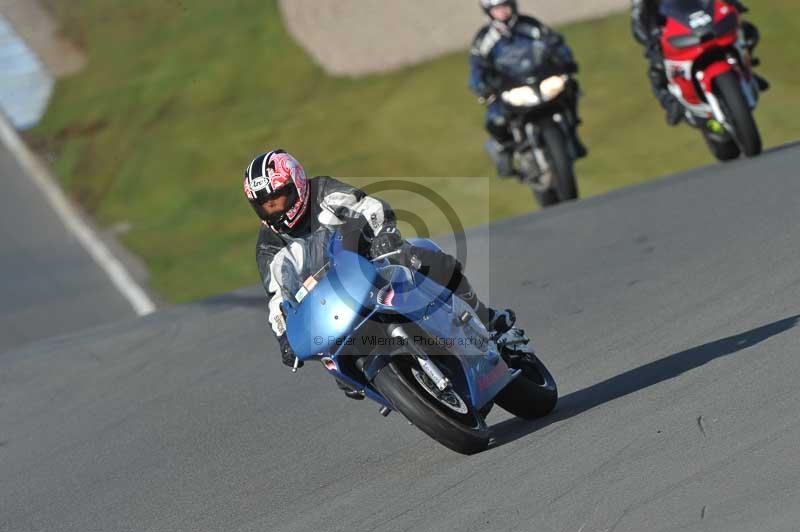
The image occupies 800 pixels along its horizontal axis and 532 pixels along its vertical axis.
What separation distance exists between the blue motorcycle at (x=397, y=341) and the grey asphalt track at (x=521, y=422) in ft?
Result: 0.89

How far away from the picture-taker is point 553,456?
18.2 feet

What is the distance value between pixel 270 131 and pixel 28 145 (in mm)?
4431

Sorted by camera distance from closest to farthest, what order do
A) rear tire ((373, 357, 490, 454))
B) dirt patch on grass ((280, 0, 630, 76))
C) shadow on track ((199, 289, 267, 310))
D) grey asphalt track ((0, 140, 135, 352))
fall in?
rear tire ((373, 357, 490, 454)) < shadow on track ((199, 289, 267, 310)) < grey asphalt track ((0, 140, 135, 352)) < dirt patch on grass ((280, 0, 630, 76))

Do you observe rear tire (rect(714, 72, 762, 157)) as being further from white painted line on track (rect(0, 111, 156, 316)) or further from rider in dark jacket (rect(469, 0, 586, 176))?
white painted line on track (rect(0, 111, 156, 316))

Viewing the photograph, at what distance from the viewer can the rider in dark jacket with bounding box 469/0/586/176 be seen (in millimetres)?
12977

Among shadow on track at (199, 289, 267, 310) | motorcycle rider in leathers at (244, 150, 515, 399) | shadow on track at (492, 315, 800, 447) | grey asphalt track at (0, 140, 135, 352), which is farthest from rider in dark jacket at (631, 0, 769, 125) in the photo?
motorcycle rider in leathers at (244, 150, 515, 399)

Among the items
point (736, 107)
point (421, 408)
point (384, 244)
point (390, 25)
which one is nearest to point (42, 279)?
point (736, 107)

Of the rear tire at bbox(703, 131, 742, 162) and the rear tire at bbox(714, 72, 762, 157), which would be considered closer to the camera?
the rear tire at bbox(714, 72, 762, 157)

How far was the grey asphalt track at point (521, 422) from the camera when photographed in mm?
4996

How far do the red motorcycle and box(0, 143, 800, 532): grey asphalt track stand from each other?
742 millimetres

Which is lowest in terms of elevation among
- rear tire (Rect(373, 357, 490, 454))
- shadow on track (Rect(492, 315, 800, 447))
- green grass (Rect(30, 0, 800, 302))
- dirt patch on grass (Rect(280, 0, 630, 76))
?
dirt patch on grass (Rect(280, 0, 630, 76))

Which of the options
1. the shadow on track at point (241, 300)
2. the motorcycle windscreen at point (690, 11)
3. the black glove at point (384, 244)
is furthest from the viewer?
the motorcycle windscreen at point (690, 11)

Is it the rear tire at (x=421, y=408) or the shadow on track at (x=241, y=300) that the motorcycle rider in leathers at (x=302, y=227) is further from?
the shadow on track at (x=241, y=300)

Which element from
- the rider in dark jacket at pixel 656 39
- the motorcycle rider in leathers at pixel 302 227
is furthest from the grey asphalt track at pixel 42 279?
the motorcycle rider in leathers at pixel 302 227
